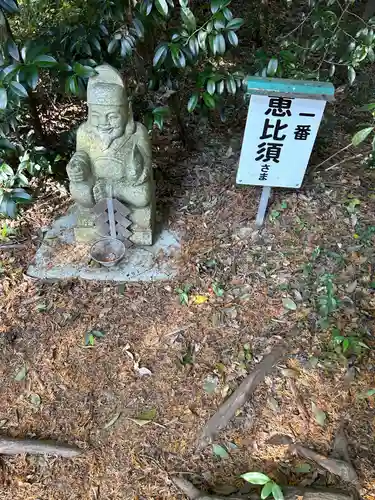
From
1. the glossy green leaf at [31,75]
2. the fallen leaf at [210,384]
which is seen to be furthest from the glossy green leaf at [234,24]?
the fallen leaf at [210,384]

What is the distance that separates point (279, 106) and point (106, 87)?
1.07 m

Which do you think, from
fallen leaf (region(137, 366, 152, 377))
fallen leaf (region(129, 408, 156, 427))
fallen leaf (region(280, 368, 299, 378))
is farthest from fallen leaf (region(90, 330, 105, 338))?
fallen leaf (region(280, 368, 299, 378))

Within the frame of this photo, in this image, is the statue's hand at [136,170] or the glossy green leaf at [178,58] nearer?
the glossy green leaf at [178,58]

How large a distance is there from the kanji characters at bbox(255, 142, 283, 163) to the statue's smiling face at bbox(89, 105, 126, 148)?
0.92 m

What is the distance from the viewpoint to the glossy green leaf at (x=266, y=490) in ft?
6.37

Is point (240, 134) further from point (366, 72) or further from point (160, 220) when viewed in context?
point (366, 72)

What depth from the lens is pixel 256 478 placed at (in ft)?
6.69

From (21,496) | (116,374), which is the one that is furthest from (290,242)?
(21,496)

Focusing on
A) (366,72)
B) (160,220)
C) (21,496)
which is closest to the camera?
(21,496)

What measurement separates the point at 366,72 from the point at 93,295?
14.3 feet

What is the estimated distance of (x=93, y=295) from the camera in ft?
9.86

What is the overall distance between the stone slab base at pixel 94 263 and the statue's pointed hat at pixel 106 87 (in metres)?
1.12

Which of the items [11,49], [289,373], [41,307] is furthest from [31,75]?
[289,373]

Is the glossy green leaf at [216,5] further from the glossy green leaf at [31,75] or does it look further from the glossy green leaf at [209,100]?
the glossy green leaf at [31,75]
